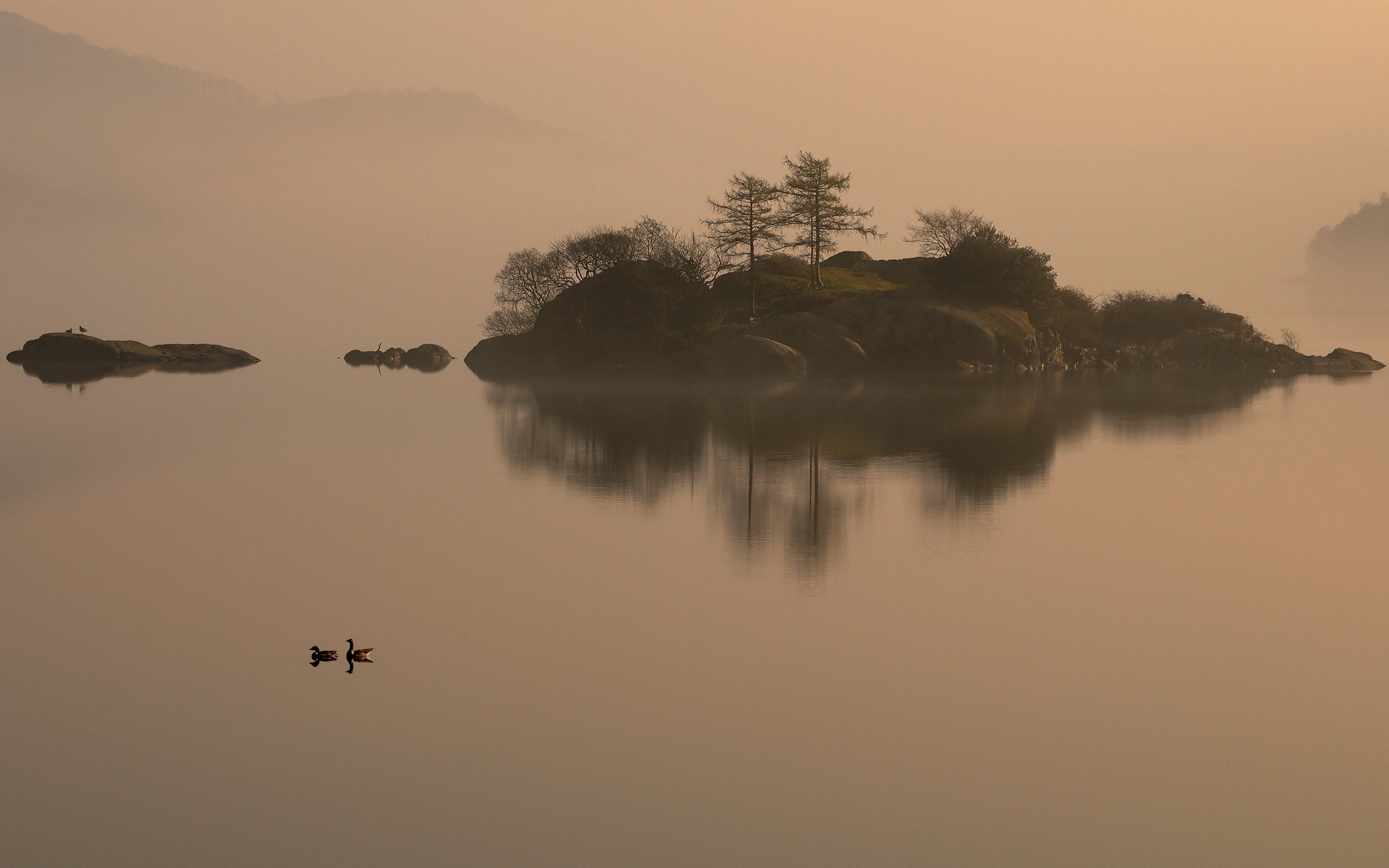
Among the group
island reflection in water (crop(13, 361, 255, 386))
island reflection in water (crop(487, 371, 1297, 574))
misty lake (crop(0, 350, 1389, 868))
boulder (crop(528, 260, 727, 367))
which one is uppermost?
boulder (crop(528, 260, 727, 367))

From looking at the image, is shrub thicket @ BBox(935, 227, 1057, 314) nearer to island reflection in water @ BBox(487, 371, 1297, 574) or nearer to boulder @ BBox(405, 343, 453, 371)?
island reflection in water @ BBox(487, 371, 1297, 574)

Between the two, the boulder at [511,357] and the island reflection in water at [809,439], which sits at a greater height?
the boulder at [511,357]

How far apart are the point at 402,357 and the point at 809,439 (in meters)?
88.1

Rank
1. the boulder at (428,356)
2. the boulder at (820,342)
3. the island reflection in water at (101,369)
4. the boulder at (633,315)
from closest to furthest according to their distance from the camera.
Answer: the island reflection in water at (101,369) → the boulder at (820,342) → the boulder at (633,315) → the boulder at (428,356)

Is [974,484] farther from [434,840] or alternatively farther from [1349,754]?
[434,840]

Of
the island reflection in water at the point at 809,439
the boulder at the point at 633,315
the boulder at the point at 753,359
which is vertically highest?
the boulder at the point at 633,315

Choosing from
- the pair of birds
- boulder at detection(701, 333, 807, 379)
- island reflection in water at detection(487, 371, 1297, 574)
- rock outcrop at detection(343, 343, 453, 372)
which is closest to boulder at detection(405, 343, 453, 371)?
rock outcrop at detection(343, 343, 453, 372)

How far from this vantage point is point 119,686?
9.71 m

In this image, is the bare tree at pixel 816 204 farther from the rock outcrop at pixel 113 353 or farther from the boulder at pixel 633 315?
the rock outcrop at pixel 113 353

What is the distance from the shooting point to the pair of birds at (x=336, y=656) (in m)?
10.2

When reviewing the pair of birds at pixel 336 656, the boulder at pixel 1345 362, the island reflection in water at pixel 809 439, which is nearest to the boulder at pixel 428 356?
the island reflection in water at pixel 809 439

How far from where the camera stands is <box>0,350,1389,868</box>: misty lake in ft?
23.4

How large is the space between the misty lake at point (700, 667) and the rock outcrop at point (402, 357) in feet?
283

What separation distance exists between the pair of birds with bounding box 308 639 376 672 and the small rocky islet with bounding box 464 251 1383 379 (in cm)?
5982
